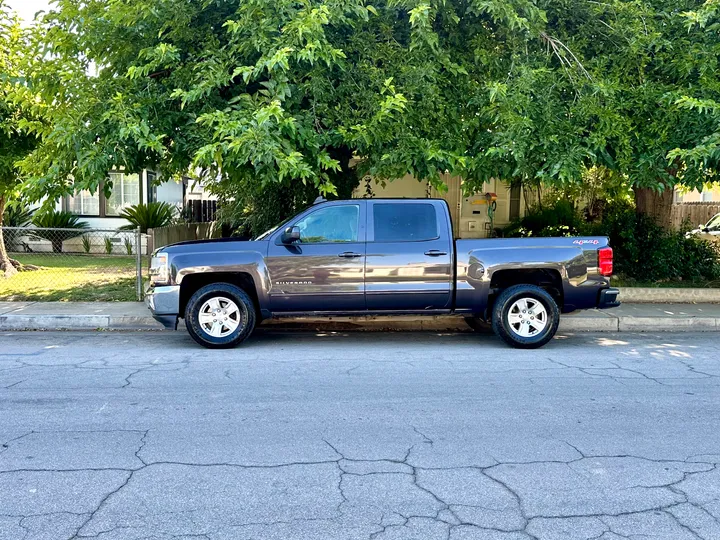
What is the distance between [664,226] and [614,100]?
5713 millimetres

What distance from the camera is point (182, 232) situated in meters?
19.1

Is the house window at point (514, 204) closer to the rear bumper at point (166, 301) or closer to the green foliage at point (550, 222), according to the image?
the green foliage at point (550, 222)

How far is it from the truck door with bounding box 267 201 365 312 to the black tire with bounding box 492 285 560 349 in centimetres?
183

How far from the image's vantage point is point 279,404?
587cm

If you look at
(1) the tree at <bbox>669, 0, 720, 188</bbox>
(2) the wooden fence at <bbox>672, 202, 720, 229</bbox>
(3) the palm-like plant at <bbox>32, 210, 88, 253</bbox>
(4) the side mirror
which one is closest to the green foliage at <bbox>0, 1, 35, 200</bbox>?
(3) the palm-like plant at <bbox>32, 210, 88, 253</bbox>

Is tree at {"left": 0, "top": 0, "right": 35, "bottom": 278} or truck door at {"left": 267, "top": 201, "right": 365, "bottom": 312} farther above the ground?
tree at {"left": 0, "top": 0, "right": 35, "bottom": 278}

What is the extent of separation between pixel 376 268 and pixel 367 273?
0.14m

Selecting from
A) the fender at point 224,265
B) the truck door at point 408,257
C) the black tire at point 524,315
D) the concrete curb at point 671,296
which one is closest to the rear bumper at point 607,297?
the black tire at point 524,315

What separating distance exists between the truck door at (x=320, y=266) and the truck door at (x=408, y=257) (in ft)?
0.57

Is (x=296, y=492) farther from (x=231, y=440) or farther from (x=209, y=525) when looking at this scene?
(x=231, y=440)

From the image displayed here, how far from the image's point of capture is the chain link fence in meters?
11.8

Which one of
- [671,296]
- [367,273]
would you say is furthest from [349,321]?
[671,296]

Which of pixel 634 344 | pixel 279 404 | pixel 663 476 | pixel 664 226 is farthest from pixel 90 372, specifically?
pixel 664 226

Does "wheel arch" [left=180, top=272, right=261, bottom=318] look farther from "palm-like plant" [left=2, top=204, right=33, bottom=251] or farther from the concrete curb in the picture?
"palm-like plant" [left=2, top=204, right=33, bottom=251]
